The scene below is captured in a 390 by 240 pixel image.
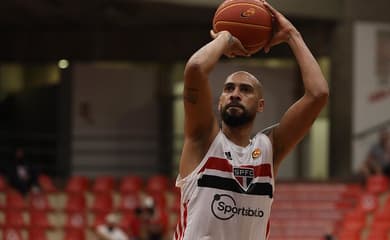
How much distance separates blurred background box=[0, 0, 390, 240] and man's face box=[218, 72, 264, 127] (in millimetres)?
12188

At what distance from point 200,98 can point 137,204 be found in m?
10.8

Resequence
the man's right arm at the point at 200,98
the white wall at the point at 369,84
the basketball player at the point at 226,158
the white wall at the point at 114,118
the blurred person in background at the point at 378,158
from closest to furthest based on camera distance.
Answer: the man's right arm at the point at 200,98 → the basketball player at the point at 226,158 → the blurred person in background at the point at 378,158 → the white wall at the point at 369,84 → the white wall at the point at 114,118

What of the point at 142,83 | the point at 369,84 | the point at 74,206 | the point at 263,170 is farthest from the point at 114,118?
the point at 263,170

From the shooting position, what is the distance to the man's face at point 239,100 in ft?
14.4

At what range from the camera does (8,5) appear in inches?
670

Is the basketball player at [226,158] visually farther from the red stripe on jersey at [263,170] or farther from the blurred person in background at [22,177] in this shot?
the blurred person in background at [22,177]

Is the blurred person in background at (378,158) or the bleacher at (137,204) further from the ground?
the blurred person in background at (378,158)

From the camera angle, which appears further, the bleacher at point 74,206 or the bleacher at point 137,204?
the bleacher at point 74,206

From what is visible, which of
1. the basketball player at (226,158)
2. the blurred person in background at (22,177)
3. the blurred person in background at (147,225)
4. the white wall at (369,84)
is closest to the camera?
the basketball player at (226,158)

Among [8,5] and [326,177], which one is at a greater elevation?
[8,5]

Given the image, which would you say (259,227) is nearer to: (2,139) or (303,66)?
(303,66)

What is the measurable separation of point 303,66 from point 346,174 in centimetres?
1263

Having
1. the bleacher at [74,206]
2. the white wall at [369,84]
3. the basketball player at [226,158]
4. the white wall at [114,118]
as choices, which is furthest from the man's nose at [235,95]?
the white wall at [114,118]

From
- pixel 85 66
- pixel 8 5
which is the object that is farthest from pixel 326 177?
pixel 8 5
